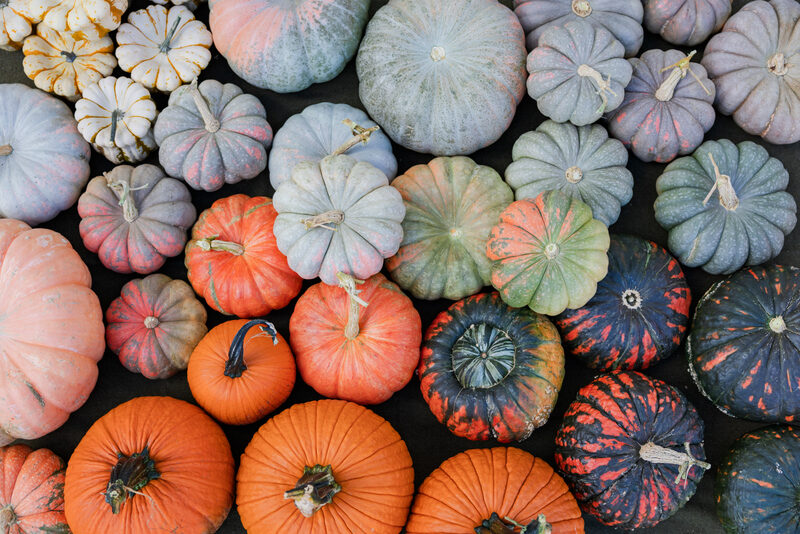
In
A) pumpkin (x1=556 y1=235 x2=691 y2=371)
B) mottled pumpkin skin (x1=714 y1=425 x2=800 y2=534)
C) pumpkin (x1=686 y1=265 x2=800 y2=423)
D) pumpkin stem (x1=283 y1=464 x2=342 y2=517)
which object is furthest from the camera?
pumpkin (x1=556 y1=235 x2=691 y2=371)

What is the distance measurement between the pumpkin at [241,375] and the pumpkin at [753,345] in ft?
6.21

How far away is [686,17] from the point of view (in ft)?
10.1

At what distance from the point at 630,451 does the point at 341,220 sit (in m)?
1.52

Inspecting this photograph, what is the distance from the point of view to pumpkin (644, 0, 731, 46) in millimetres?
3070

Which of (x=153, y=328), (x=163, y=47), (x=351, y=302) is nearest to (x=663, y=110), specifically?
(x=351, y=302)

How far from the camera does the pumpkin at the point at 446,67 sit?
9.32ft

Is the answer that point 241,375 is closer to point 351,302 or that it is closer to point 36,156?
point 351,302

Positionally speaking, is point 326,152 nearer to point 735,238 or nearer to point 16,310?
point 16,310

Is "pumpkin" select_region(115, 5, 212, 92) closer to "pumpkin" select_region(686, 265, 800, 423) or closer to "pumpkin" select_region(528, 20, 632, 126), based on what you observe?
"pumpkin" select_region(528, 20, 632, 126)

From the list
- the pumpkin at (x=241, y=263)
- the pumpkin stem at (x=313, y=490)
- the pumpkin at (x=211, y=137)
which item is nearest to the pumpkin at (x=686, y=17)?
the pumpkin at (x=211, y=137)

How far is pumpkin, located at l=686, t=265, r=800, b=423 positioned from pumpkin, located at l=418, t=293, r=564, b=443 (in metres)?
0.67

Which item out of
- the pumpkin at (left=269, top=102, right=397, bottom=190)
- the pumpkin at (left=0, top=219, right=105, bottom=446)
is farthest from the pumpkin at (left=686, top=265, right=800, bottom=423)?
the pumpkin at (left=0, top=219, right=105, bottom=446)

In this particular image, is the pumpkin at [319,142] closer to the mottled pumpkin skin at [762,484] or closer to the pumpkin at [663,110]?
the pumpkin at [663,110]

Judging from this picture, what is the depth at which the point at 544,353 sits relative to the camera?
2.66 m
